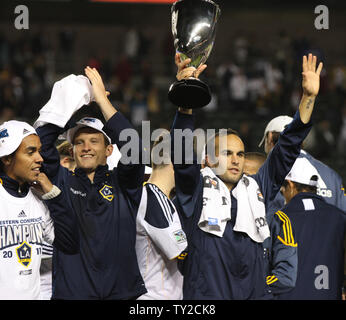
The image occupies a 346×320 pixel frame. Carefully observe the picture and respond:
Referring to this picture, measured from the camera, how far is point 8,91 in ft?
44.3

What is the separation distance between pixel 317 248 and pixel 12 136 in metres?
2.14

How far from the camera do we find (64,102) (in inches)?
144

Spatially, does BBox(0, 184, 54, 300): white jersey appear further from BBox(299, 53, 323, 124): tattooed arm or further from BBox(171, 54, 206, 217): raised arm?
BBox(299, 53, 323, 124): tattooed arm

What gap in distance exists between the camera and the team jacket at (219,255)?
364cm

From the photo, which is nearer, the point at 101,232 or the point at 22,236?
the point at 22,236

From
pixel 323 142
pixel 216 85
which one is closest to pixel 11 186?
pixel 323 142

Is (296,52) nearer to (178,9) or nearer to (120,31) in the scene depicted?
(120,31)

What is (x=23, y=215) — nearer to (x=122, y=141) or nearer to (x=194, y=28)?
(x=122, y=141)

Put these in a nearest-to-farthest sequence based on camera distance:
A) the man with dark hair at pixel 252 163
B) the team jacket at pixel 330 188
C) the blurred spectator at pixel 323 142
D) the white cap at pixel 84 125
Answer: the white cap at pixel 84 125
the team jacket at pixel 330 188
the man with dark hair at pixel 252 163
the blurred spectator at pixel 323 142

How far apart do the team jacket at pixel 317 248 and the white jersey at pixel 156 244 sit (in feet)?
2.92

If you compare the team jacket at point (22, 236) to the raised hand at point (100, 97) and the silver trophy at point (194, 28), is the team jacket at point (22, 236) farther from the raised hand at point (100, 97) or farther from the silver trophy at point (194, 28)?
the silver trophy at point (194, 28)

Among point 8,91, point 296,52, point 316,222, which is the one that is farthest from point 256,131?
point 316,222

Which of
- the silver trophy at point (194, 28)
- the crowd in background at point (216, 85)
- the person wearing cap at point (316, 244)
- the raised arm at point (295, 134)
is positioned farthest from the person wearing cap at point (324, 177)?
the crowd in background at point (216, 85)

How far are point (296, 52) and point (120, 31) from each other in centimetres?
572
